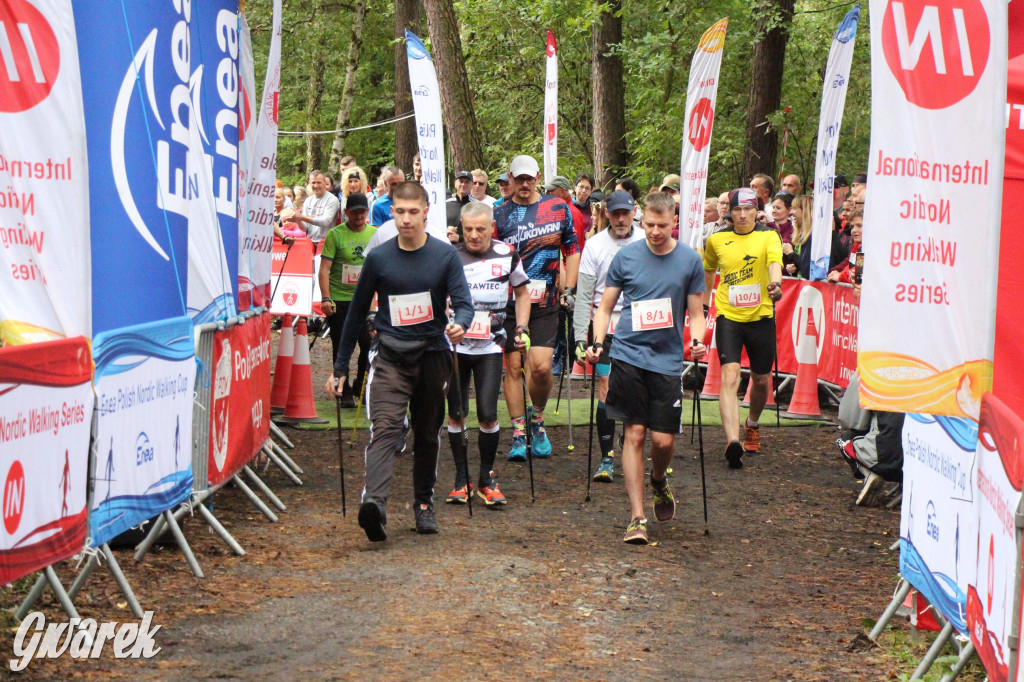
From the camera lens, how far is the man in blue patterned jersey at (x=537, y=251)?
10711 mm

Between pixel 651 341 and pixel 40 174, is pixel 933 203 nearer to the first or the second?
pixel 651 341

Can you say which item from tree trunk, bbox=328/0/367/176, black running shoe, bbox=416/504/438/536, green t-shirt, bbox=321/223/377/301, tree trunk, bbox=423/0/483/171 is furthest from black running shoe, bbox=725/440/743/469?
tree trunk, bbox=328/0/367/176

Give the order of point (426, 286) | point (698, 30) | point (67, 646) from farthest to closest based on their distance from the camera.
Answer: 1. point (698, 30)
2. point (426, 286)
3. point (67, 646)

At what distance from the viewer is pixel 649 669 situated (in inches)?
227

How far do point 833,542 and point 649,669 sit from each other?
10.4ft

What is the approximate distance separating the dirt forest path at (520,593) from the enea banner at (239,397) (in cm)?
46

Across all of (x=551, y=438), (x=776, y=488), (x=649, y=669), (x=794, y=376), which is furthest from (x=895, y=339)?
(x=794, y=376)

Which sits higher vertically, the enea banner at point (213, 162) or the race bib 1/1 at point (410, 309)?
the enea banner at point (213, 162)

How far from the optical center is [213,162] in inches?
329

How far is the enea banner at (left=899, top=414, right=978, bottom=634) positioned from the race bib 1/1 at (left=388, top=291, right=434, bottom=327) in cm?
306

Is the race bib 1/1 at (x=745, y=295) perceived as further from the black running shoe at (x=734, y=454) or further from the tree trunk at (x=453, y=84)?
the tree trunk at (x=453, y=84)

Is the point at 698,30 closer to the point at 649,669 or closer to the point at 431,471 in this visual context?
the point at 431,471

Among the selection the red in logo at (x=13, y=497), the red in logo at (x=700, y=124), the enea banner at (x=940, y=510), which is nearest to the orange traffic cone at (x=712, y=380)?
the red in logo at (x=700, y=124)

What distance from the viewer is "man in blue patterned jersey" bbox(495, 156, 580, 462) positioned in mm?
10711
